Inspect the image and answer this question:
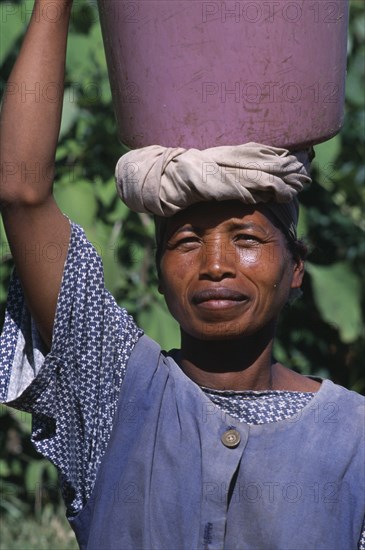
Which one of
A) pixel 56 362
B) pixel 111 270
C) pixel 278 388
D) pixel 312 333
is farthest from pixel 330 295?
pixel 56 362

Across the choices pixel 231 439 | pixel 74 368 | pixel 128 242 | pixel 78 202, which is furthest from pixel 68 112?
pixel 231 439

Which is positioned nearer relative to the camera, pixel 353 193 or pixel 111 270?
pixel 111 270

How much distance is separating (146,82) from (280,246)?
40 cm

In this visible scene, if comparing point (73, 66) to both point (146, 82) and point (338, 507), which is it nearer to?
point (146, 82)

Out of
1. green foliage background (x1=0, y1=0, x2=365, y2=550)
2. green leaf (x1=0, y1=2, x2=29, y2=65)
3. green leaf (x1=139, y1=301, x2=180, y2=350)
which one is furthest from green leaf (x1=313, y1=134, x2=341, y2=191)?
green leaf (x1=0, y1=2, x2=29, y2=65)

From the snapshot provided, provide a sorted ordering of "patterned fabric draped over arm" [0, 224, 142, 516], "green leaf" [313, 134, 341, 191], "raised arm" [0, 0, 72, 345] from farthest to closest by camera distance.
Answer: "green leaf" [313, 134, 341, 191] → "patterned fabric draped over arm" [0, 224, 142, 516] → "raised arm" [0, 0, 72, 345]

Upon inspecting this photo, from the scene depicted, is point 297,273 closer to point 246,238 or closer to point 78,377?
point 246,238

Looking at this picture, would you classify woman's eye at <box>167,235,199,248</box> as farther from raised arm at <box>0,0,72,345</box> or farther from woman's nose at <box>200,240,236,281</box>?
raised arm at <box>0,0,72,345</box>

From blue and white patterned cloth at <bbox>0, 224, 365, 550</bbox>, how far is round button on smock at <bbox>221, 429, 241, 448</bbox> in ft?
0.18

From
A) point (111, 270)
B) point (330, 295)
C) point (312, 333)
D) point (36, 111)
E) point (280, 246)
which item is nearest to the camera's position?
point (36, 111)

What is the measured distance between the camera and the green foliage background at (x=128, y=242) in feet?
12.3

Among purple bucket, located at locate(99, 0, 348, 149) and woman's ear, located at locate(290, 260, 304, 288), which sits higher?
purple bucket, located at locate(99, 0, 348, 149)

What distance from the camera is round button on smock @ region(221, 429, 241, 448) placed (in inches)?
85.1

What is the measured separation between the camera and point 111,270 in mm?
3652
